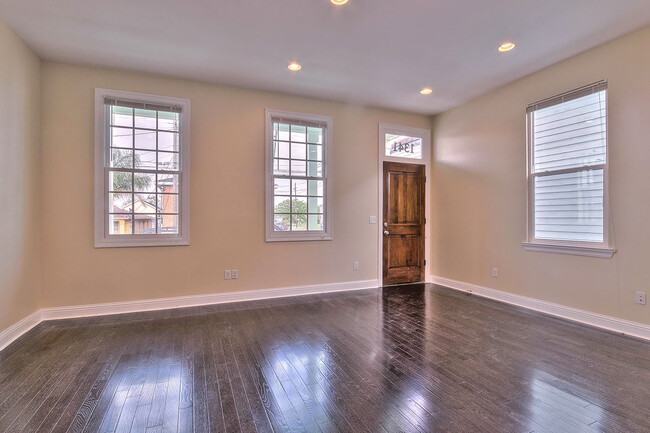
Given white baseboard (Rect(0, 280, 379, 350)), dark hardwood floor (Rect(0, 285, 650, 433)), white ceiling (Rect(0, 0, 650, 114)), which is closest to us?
dark hardwood floor (Rect(0, 285, 650, 433))

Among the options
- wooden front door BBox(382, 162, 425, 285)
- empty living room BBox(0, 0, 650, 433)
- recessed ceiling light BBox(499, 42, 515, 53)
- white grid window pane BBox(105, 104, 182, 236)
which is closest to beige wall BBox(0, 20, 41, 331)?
empty living room BBox(0, 0, 650, 433)

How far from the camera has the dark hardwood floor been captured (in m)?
1.76

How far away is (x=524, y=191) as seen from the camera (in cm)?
402

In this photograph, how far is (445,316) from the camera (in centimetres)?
361

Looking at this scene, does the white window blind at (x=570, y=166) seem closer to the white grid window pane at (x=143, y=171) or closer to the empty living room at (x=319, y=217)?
the empty living room at (x=319, y=217)

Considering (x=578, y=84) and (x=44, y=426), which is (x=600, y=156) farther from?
(x=44, y=426)

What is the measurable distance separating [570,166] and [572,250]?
3.11 ft

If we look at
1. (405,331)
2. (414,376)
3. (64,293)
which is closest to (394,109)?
(405,331)

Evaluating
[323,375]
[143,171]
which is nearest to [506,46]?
[323,375]

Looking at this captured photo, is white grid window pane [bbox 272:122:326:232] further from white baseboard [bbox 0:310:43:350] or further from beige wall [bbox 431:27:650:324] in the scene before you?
white baseboard [bbox 0:310:43:350]

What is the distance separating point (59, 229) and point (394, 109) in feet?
16.0

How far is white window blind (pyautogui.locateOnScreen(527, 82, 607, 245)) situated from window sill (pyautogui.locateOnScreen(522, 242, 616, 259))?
81mm

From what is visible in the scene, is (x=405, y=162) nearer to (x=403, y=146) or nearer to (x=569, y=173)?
(x=403, y=146)

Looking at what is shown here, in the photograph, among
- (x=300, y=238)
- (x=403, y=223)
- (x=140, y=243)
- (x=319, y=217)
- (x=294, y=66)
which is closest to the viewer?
(x=294, y=66)
